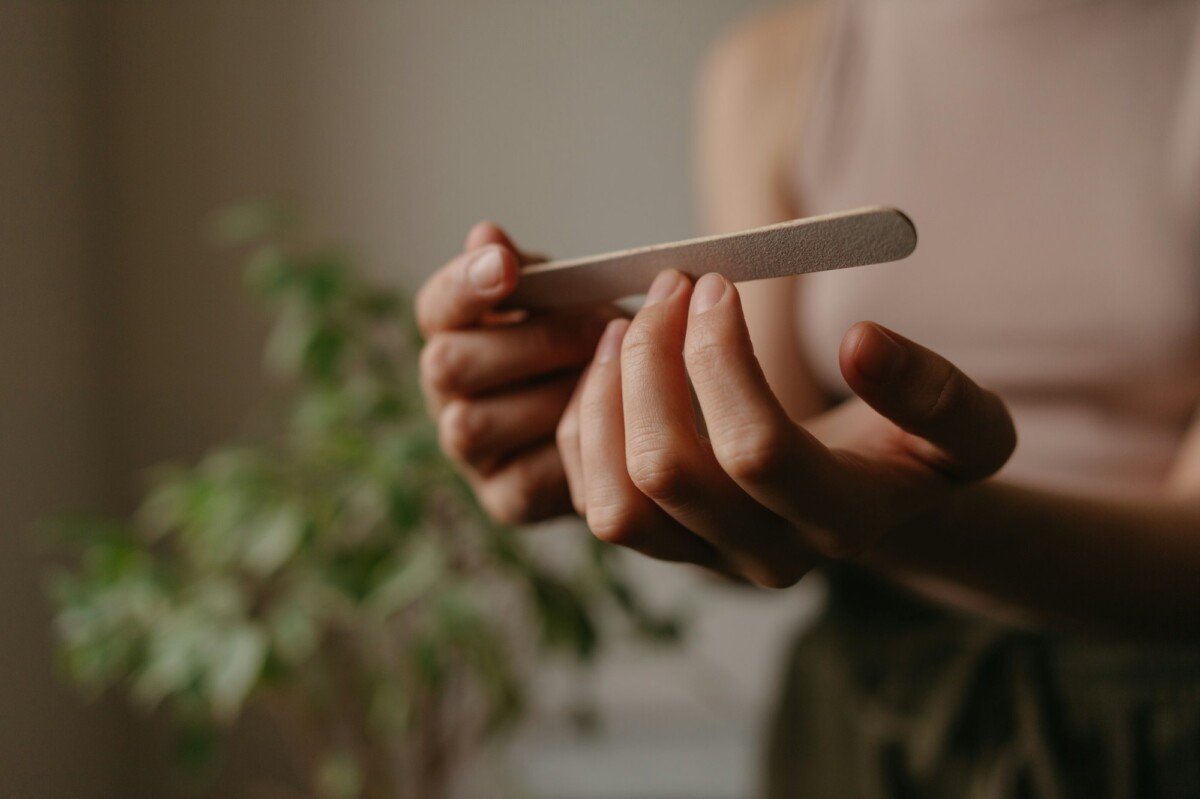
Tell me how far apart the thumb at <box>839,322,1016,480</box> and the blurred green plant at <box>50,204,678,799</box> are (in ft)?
1.28

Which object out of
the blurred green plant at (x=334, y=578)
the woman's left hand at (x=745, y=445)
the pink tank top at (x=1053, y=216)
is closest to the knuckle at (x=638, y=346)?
the woman's left hand at (x=745, y=445)

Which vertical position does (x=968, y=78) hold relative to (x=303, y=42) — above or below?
below

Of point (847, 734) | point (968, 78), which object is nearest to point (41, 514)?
point (847, 734)

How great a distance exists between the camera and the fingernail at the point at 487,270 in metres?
0.28

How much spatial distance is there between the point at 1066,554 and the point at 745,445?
0.71 feet

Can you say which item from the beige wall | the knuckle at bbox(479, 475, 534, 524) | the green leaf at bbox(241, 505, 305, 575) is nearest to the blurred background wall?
the beige wall

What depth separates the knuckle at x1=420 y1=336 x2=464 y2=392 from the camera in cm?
34

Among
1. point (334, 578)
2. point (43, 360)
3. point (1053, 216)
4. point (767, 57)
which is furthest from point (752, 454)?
point (43, 360)

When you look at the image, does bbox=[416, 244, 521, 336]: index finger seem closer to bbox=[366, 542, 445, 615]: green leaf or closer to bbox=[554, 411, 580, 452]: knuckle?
bbox=[554, 411, 580, 452]: knuckle

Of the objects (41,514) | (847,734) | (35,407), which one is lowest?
(847,734)

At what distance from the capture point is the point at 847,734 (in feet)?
2.05

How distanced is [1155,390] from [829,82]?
29 cm

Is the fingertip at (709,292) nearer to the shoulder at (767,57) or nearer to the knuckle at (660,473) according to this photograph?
the knuckle at (660,473)

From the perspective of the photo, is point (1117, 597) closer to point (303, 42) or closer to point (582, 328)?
point (582, 328)
